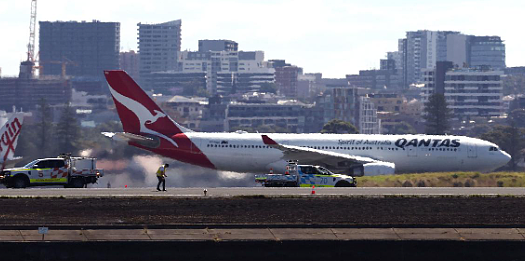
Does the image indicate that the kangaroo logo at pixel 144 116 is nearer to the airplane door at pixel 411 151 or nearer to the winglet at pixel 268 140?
the winglet at pixel 268 140

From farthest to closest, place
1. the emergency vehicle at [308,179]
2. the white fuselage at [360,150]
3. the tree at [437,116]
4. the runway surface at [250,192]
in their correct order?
1. the tree at [437,116]
2. the white fuselage at [360,150]
3. the emergency vehicle at [308,179]
4. the runway surface at [250,192]

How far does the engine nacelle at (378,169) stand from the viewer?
67125 millimetres

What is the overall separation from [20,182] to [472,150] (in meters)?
31.8

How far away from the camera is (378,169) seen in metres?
67.3

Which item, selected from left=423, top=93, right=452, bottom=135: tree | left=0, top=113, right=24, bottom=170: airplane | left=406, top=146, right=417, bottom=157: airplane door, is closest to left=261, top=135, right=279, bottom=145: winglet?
left=406, top=146, right=417, bottom=157: airplane door

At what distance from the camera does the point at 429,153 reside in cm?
6944

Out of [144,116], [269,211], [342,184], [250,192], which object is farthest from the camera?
[144,116]

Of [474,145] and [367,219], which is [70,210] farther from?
[474,145]

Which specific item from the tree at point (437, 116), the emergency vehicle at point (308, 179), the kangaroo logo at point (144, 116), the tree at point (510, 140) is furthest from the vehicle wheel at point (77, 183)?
the tree at point (437, 116)

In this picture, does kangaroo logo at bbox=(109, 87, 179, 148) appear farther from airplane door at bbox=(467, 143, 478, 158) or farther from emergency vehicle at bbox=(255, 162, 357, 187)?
airplane door at bbox=(467, 143, 478, 158)
